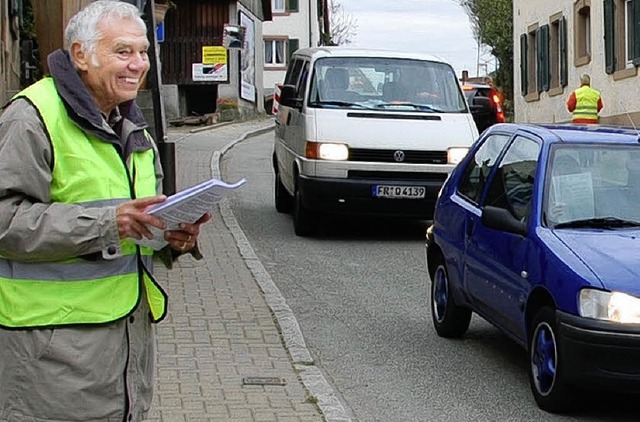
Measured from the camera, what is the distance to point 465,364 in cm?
834

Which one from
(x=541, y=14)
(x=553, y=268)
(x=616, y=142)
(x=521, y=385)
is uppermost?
(x=541, y=14)

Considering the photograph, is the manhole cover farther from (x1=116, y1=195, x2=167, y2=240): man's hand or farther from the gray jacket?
(x1=116, y1=195, x2=167, y2=240): man's hand

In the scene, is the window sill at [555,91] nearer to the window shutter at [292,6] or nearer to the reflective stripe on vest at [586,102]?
the reflective stripe on vest at [586,102]

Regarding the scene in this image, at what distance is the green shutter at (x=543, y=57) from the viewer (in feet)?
109

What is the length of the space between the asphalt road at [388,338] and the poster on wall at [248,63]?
1035 inches

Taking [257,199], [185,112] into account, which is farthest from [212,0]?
[257,199]

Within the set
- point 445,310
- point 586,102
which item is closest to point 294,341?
point 445,310

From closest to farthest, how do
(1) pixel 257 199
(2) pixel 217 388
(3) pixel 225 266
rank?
(2) pixel 217 388 < (3) pixel 225 266 < (1) pixel 257 199

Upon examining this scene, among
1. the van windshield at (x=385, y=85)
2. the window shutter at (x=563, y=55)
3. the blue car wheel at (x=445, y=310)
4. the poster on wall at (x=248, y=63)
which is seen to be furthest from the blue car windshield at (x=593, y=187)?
the poster on wall at (x=248, y=63)

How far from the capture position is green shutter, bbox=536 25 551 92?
109ft

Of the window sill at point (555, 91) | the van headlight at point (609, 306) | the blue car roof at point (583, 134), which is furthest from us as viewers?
the window sill at point (555, 91)

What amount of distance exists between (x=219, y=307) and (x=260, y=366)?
6.42ft

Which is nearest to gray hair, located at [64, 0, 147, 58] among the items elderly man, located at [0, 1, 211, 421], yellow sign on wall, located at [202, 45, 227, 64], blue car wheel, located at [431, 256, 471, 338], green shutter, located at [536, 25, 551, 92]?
elderly man, located at [0, 1, 211, 421]

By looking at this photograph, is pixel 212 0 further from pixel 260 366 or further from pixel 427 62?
pixel 260 366
